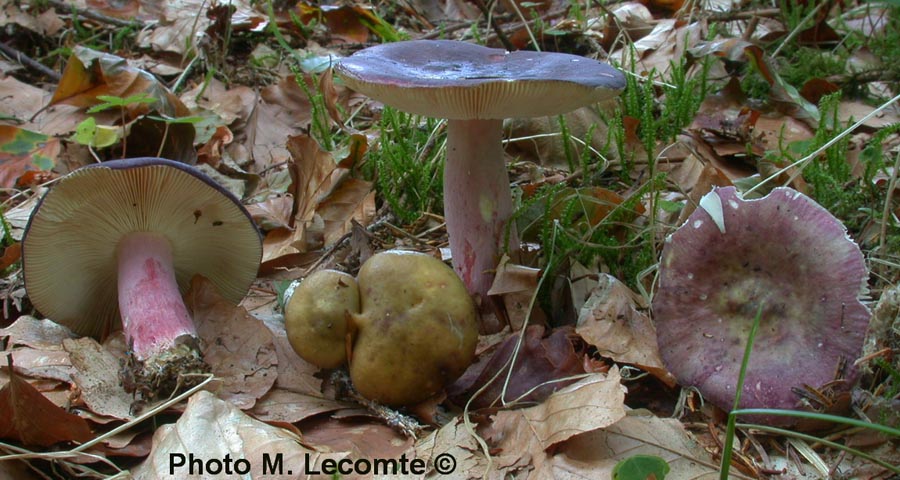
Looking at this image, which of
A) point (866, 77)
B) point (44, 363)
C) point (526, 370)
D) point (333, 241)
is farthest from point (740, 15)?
point (44, 363)

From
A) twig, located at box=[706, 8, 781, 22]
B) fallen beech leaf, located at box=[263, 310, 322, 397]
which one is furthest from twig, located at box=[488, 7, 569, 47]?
fallen beech leaf, located at box=[263, 310, 322, 397]

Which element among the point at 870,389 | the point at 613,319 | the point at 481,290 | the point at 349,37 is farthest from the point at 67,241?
the point at 349,37

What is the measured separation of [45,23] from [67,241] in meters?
3.54

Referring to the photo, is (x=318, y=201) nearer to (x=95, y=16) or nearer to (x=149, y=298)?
(x=149, y=298)

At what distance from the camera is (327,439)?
1765 mm

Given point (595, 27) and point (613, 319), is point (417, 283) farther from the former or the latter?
point (595, 27)

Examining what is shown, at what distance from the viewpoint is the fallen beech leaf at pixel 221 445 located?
5.00 ft

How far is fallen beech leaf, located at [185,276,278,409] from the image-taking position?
6.42 feet

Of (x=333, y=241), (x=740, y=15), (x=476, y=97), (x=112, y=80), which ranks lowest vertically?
(x=333, y=241)

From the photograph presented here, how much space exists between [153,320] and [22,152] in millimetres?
2048

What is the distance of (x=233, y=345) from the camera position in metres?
2.13

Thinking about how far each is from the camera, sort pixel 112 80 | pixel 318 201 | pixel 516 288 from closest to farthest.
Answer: pixel 516 288 → pixel 318 201 → pixel 112 80

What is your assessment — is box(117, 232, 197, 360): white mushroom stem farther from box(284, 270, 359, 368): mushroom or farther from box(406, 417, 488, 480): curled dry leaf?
box(406, 417, 488, 480): curled dry leaf

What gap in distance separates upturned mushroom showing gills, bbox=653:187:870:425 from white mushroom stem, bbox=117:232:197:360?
1.43m
